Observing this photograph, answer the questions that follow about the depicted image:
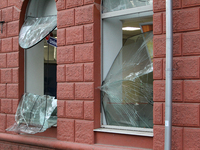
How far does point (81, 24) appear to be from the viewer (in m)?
6.19

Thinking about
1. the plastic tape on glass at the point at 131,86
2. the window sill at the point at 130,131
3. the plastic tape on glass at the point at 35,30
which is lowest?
the window sill at the point at 130,131

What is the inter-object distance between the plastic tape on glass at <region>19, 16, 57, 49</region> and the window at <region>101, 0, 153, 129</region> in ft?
4.36

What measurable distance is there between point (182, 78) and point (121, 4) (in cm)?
205

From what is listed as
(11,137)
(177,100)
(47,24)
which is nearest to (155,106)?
(177,100)

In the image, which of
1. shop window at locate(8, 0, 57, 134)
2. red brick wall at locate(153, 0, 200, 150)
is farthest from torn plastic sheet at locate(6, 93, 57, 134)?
red brick wall at locate(153, 0, 200, 150)

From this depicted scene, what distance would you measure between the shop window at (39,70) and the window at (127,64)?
1328mm

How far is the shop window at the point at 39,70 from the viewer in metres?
6.84

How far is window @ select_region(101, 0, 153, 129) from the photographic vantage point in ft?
18.5

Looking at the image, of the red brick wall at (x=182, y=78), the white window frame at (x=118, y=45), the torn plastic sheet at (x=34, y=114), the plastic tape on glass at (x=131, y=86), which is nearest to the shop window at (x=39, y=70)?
the torn plastic sheet at (x=34, y=114)

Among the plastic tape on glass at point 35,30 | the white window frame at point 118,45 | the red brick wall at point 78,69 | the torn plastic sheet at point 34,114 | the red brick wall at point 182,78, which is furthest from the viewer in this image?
the plastic tape on glass at point 35,30

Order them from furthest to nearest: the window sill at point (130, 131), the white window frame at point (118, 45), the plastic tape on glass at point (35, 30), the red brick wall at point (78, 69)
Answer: the plastic tape on glass at point (35, 30)
the red brick wall at point (78, 69)
the white window frame at point (118, 45)
the window sill at point (130, 131)

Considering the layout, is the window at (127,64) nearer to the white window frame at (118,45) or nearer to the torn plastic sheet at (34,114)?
the white window frame at (118,45)

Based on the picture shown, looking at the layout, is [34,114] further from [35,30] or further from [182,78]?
[182,78]

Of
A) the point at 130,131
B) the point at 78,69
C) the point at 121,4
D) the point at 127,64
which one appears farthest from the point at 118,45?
the point at 130,131
